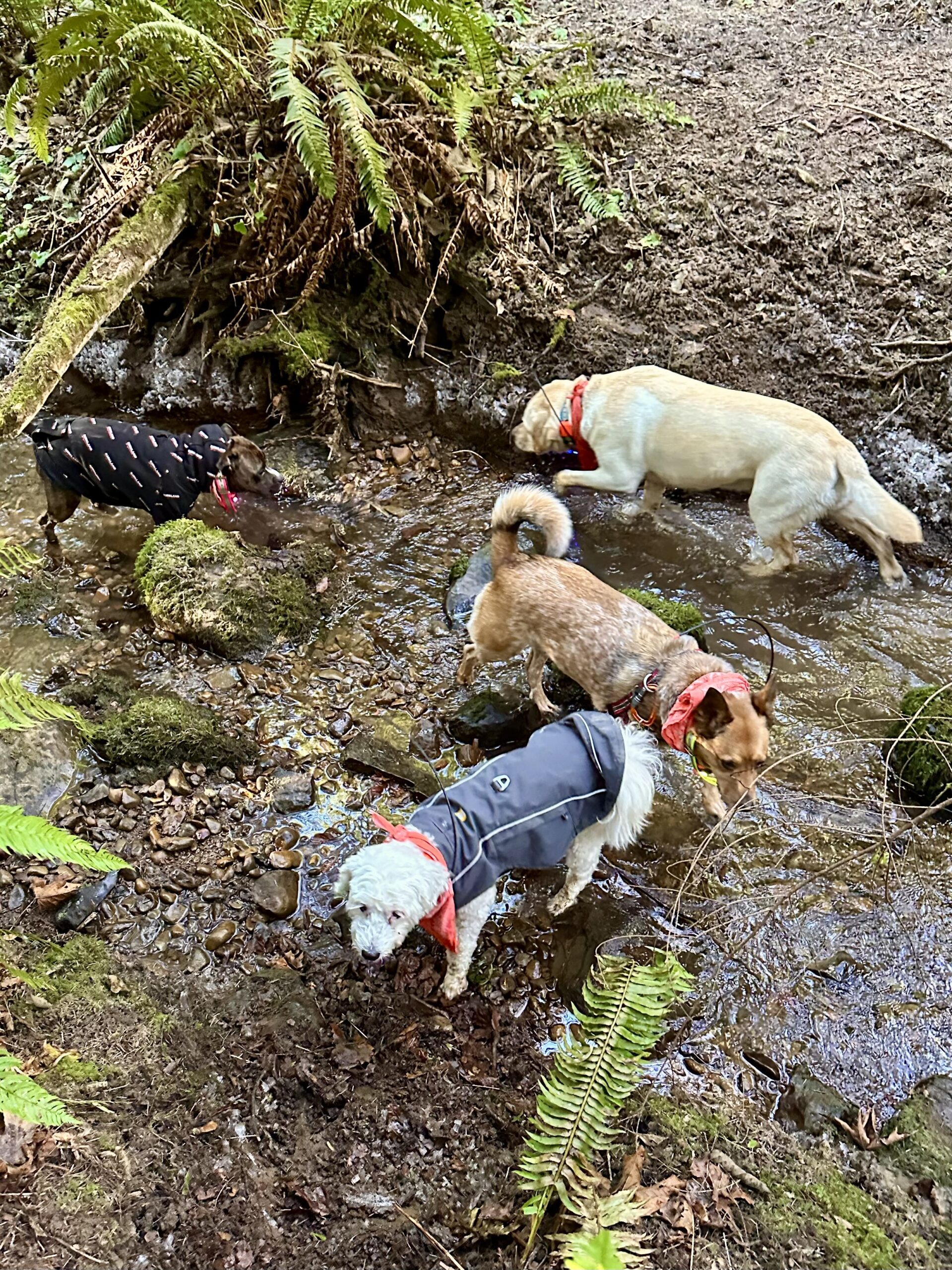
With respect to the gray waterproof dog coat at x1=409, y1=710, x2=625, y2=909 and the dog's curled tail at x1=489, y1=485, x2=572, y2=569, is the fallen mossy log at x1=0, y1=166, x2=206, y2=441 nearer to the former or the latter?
the dog's curled tail at x1=489, y1=485, x2=572, y2=569

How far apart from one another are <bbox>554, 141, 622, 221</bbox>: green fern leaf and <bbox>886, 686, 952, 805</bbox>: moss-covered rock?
16.8 feet

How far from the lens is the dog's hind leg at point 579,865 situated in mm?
3717

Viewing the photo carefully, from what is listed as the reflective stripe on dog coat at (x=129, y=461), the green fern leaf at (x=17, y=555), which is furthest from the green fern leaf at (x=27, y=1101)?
the reflective stripe on dog coat at (x=129, y=461)

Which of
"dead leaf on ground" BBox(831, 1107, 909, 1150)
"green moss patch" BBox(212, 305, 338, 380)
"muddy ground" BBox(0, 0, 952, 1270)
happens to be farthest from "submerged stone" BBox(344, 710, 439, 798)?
"green moss patch" BBox(212, 305, 338, 380)

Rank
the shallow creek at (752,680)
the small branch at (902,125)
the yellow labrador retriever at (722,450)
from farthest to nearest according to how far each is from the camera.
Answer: the small branch at (902,125)
the yellow labrador retriever at (722,450)
the shallow creek at (752,680)

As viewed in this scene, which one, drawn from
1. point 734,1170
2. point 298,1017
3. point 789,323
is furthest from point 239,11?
point 734,1170

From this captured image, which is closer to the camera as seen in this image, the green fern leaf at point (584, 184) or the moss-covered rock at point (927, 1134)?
the moss-covered rock at point (927, 1134)

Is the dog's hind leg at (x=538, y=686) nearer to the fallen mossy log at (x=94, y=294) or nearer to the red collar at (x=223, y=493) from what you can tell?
the red collar at (x=223, y=493)

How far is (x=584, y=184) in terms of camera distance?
6.85 meters

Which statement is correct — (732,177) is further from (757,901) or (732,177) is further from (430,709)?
(757,901)

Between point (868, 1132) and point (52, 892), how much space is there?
12.2 feet

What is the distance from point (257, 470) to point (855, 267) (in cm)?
532

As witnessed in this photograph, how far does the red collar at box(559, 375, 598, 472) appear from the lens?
19.0 feet

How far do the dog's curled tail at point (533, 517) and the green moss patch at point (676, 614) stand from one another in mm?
867
